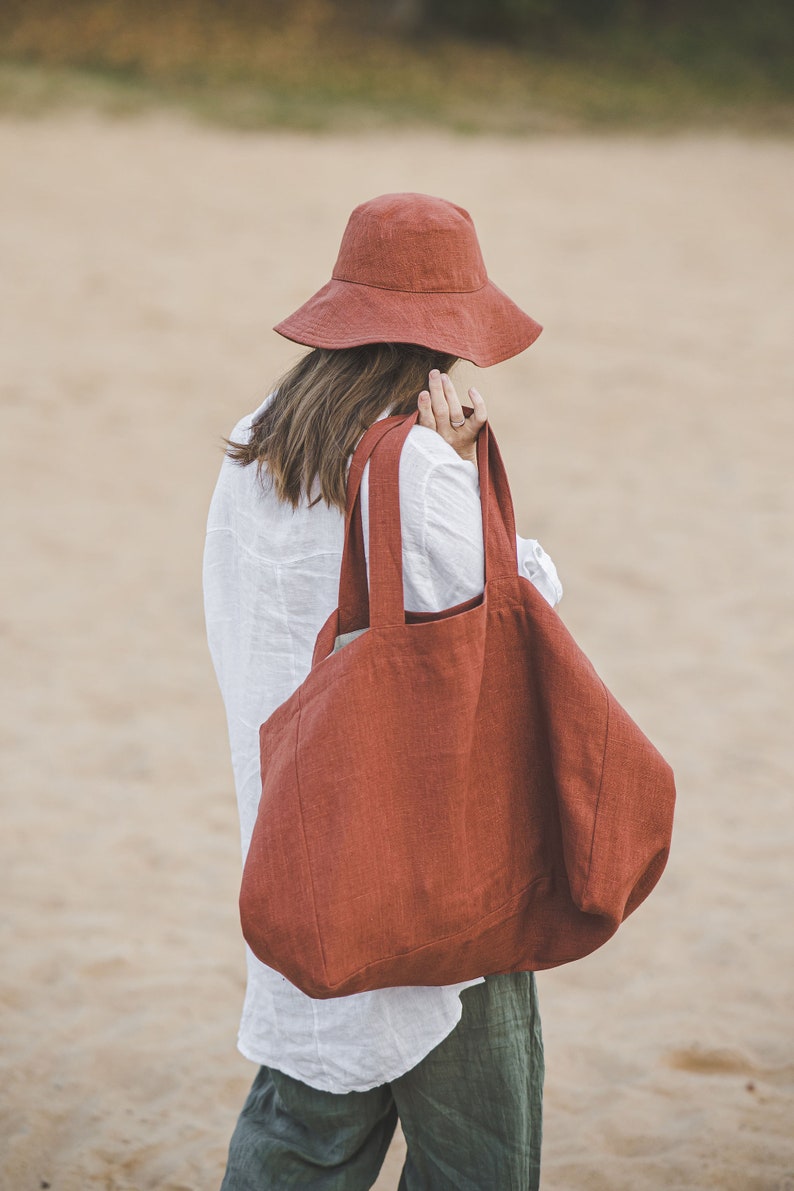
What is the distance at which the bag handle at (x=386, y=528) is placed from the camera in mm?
1431

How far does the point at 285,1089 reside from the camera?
1732mm

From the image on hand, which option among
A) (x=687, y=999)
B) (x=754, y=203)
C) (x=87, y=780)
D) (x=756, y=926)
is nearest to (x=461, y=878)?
(x=687, y=999)

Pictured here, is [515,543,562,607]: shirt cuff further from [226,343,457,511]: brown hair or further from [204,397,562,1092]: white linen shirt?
[226,343,457,511]: brown hair

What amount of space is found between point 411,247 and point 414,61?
1571cm

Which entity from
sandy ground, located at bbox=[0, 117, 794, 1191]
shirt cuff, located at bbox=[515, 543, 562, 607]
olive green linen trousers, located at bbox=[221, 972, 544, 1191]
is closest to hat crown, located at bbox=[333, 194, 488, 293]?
shirt cuff, located at bbox=[515, 543, 562, 607]

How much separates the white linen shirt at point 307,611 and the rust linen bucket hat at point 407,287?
14 centimetres

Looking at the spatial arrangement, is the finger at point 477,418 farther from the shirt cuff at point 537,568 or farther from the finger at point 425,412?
the shirt cuff at point 537,568

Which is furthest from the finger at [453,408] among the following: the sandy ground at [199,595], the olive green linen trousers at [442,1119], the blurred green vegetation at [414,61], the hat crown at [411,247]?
the blurred green vegetation at [414,61]

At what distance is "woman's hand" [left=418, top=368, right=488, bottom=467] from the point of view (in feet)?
5.06

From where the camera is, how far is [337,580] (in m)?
1.59

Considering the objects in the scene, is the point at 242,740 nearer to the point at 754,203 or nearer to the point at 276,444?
the point at 276,444

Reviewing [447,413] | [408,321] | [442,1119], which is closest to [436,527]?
[447,413]

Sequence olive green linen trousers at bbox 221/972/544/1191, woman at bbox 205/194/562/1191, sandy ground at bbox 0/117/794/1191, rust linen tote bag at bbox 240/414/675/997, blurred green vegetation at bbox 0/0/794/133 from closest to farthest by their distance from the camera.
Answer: rust linen tote bag at bbox 240/414/675/997 < woman at bbox 205/194/562/1191 < olive green linen trousers at bbox 221/972/544/1191 < sandy ground at bbox 0/117/794/1191 < blurred green vegetation at bbox 0/0/794/133

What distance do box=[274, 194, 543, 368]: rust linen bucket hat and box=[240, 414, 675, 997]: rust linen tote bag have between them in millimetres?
124
